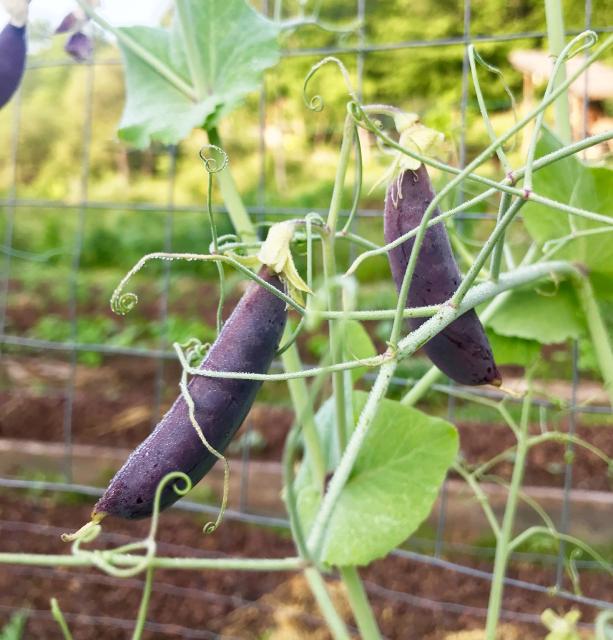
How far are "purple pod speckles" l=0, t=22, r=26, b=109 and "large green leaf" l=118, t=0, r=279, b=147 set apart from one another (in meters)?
0.10

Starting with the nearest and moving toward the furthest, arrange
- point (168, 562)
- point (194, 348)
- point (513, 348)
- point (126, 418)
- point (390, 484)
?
1. point (168, 562)
2. point (194, 348)
3. point (390, 484)
4. point (513, 348)
5. point (126, 418)

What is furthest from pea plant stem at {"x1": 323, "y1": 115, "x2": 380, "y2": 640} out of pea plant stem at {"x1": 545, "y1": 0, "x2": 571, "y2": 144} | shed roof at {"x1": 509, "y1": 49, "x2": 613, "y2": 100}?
shed roof at {"x1": 509, "y1": 49, "x2": 613, "y2": 100}

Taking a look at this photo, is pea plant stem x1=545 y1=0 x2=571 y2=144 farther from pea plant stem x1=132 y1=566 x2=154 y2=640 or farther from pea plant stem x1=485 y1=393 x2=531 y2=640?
pea plant stem x1=132 y1=566 x2=154 y2=640

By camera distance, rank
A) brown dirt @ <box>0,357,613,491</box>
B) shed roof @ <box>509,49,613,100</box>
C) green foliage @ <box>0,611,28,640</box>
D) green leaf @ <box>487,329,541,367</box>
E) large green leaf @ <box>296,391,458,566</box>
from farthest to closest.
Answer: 1. shed roof @ <box>509,49,613,100</box>
2. brown dirt @ <box>0,357,613,491</box>
3. green foliage @ <box>0,611,28,640</box>
4. green leaf @ <box>487,329,541,367</box>
5. large green leaf @ <box>296,391,458,566</box>

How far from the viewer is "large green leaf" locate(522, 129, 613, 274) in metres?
0.60

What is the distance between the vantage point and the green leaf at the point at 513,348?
708mm

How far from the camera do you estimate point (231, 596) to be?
5.19 feet

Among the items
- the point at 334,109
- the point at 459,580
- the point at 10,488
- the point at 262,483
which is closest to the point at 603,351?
the point at 459,580

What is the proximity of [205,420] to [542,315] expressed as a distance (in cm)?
35

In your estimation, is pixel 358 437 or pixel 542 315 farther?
pixel 542 315

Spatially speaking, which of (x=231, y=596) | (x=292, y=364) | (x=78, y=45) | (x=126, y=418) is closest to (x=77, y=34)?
(x=78, y=45)

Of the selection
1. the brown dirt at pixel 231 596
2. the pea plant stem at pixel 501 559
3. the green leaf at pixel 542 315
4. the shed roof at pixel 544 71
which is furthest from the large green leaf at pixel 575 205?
the shed roof at pixel 544 71

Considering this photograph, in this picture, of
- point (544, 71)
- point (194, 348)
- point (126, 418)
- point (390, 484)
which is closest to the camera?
point (194, 348)

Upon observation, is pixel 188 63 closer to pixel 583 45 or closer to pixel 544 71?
pixel 583 45
